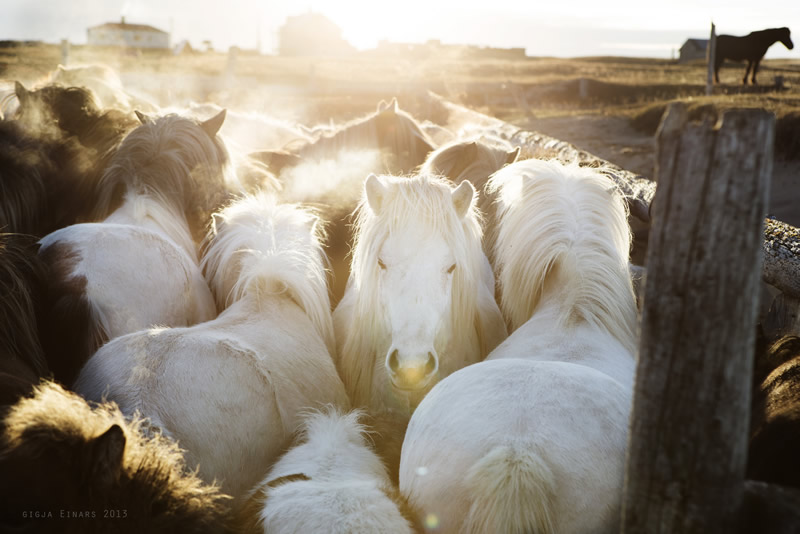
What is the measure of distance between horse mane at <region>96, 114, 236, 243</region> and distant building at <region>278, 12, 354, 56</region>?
214ft

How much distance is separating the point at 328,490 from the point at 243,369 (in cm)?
79

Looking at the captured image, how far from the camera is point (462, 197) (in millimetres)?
3135

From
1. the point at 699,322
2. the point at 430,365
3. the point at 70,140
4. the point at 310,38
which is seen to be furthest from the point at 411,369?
the point at 310,38

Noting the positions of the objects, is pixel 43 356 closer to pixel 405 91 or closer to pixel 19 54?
pixel 405 91

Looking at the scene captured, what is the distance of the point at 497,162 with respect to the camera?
5270mm

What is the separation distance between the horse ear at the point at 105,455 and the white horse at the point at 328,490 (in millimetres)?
615

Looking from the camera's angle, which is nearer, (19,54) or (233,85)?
(233,85)

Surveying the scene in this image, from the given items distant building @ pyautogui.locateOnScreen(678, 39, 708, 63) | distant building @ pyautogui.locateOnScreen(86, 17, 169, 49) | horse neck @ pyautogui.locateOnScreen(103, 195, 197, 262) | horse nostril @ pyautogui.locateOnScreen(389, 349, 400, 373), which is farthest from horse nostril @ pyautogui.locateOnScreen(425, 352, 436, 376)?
distant building @ pyautogui.locateOnScreen(86, 17, 169, 49)

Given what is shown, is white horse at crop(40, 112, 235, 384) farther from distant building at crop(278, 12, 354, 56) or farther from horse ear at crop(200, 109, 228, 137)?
distant building at crop(278, 12, 354, 56)

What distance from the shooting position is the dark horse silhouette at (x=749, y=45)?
21219mm

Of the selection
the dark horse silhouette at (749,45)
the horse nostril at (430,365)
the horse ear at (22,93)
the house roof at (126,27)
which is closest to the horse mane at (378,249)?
the horse nostril at (430,365)

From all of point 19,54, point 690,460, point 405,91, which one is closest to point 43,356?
point 690,460

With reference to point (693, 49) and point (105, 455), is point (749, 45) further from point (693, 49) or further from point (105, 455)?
point (693, 49)

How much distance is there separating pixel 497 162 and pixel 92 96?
13.0 ft
